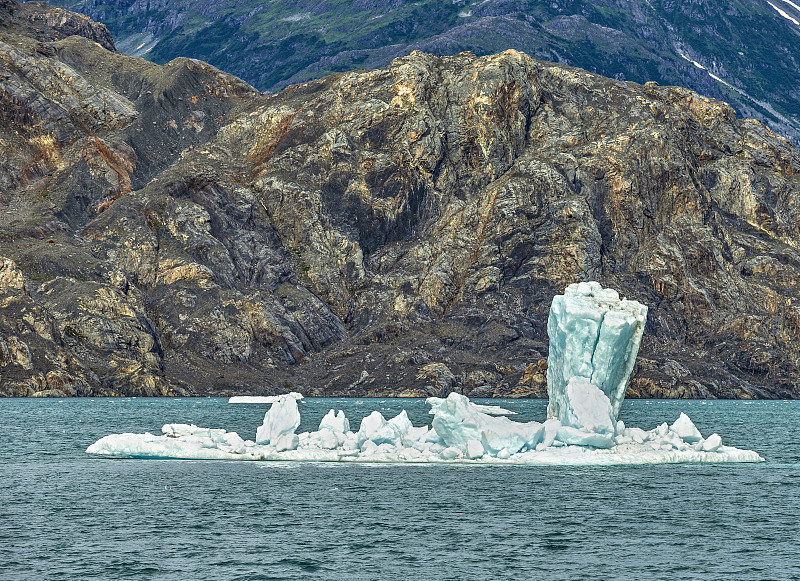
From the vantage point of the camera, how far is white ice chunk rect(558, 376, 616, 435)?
316 feet

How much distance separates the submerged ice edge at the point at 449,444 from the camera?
94.0 meters

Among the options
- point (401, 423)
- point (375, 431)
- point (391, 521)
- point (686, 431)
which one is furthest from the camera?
point (401, 423)

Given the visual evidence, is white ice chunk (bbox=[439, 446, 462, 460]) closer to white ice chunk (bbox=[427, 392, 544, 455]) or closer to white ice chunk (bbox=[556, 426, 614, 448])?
white ice chunk (bbox=[427, 392, 544, 455])

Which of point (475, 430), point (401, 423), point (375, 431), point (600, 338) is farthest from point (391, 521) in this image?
point (600, 338)

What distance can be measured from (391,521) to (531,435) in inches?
1203

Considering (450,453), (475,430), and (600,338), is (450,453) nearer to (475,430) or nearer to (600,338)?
(475,430)

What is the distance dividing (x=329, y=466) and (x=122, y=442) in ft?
75.0

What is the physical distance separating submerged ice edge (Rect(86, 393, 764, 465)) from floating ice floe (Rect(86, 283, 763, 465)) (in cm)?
10

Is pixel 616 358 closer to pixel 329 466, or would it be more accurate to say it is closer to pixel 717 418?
pixel 329 466

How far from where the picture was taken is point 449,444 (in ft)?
319

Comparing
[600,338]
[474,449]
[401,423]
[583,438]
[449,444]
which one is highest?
[600,338]


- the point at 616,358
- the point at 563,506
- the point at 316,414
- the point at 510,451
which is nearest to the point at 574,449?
the point at 510,451

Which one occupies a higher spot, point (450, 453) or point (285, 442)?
point (450, 453)

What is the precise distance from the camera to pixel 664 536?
64000 mm
